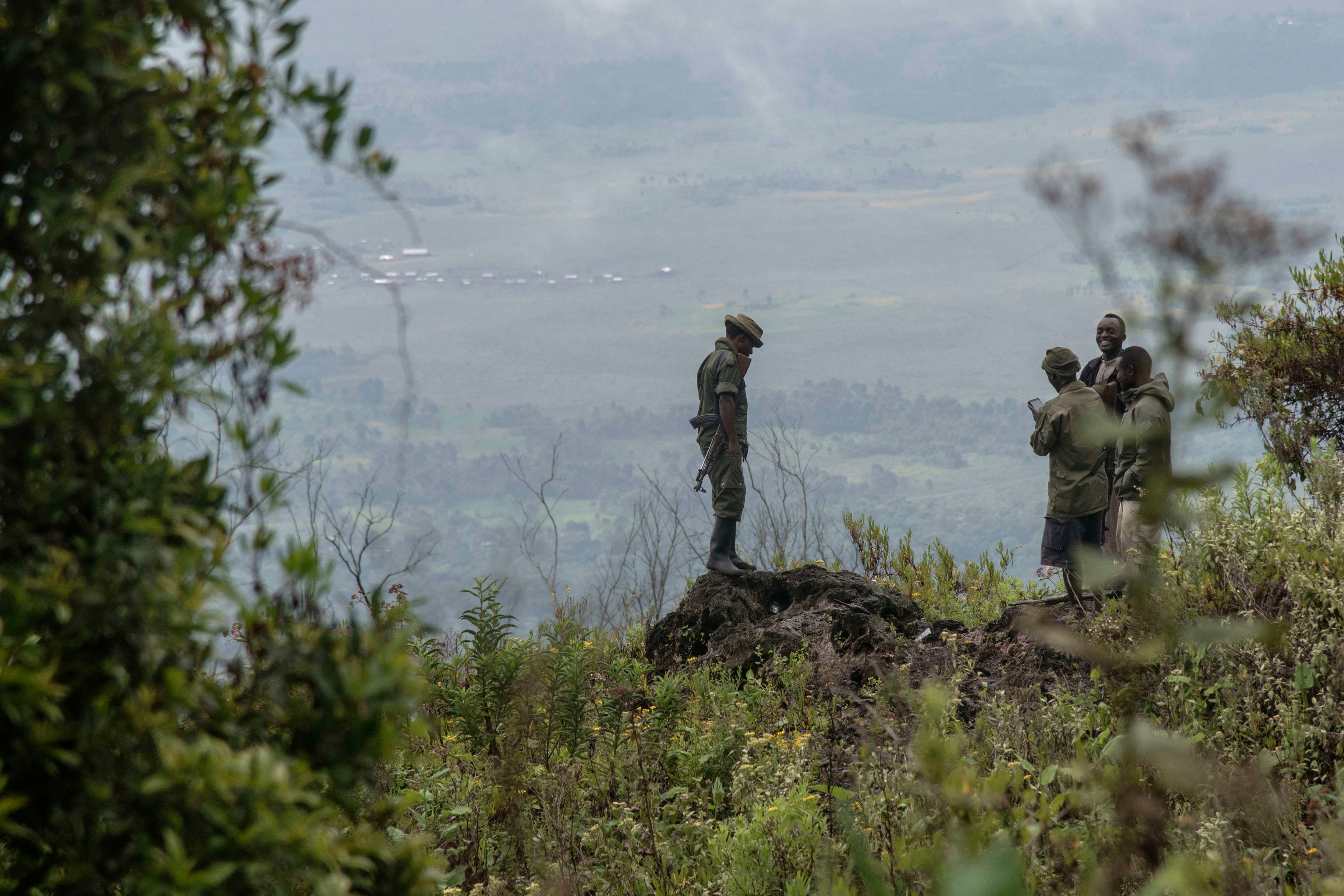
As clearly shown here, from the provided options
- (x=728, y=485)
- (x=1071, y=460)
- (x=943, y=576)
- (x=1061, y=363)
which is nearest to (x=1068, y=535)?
(x=1071, y=460)

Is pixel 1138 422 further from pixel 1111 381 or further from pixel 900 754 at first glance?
pixel 900 754

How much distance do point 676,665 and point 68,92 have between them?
6.04 m

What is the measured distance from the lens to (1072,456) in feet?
22.4

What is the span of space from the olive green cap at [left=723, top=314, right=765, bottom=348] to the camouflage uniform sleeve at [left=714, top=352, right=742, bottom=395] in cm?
22

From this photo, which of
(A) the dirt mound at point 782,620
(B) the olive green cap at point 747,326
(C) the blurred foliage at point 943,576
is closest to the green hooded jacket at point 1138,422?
(C) the blurred foliage at point 943,576

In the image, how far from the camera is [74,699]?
53.7 inches

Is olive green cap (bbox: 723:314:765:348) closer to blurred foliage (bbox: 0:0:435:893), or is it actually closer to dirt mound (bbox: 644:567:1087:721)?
dirt mound (bbox: 644:567:1087:721)

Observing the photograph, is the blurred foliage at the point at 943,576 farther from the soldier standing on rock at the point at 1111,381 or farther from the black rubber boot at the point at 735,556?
the black rubber boot at the point at 735,556

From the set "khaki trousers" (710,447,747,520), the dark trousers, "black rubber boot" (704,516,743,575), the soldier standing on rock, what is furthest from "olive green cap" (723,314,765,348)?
the dark trousers

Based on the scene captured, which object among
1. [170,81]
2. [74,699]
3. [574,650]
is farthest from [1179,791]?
[170,81]

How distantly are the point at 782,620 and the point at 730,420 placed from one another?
1.81 m

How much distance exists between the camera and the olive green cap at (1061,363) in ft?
22.1

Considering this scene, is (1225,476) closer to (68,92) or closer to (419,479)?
(68,92)

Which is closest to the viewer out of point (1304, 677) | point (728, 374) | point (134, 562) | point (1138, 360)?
point (134, 562)
